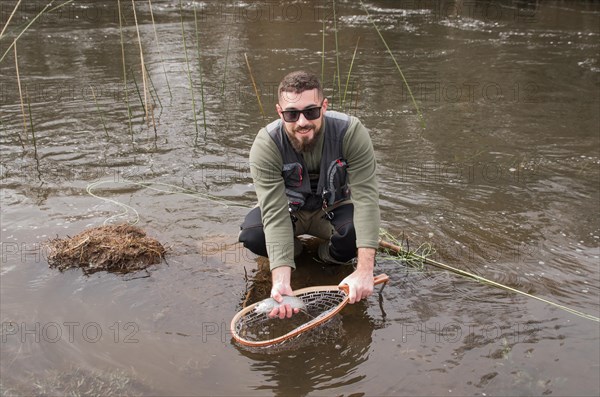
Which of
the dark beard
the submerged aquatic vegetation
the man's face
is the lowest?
the submerged aquatic vegetation

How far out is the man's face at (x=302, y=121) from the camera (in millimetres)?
3658

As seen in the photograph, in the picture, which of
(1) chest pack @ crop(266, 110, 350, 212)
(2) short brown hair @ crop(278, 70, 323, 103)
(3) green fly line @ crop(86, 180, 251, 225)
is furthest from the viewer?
(3) green fly line @ crop(86, 180, 251, 225)

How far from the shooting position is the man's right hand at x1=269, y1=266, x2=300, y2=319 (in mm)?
3535

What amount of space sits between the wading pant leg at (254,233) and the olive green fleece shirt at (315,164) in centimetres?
25

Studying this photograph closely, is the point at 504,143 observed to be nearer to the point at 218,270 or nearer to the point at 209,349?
the point at 218,270

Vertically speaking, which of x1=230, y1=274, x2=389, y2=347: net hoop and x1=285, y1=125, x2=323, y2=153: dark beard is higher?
x1=285, y1=125, x2=323, y2=153: dark beard

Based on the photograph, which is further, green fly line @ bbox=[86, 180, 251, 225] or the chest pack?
green fly line @ bbox=[86, 180, 251, 225]

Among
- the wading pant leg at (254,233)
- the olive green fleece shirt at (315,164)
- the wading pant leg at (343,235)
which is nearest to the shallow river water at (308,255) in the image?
the wading pant leg at (343,235)

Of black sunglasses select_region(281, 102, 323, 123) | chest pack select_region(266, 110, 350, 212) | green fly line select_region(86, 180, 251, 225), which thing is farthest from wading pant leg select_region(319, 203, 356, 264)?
green fly line select_region(86, 180, 251, 225)

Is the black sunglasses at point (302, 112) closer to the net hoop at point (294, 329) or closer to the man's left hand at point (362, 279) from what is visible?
the man's left hand at point (362, 279)

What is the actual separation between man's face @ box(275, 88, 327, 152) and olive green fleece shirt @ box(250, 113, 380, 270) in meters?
0.10

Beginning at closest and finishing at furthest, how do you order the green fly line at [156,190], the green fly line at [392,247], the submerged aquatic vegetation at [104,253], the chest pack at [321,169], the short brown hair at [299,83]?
the short brown hair at [299,83] → the chest pack at [321,169] → the green fly line at [392,247] → the submerged aquatic vegetation at [104,253] → the green fly line at [156,190]

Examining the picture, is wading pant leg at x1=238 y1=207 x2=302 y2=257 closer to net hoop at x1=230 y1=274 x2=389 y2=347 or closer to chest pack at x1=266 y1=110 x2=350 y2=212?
chest pack at x1=266 y1=110 x2=350 y2=212

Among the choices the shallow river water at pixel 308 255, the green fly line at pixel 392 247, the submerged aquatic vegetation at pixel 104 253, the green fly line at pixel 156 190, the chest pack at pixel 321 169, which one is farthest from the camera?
the green fly line at pixel 156 190
